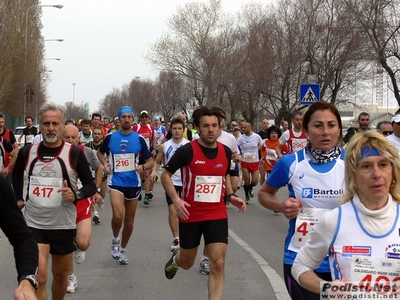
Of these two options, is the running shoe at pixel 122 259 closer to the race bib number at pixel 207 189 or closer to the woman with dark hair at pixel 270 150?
the race bib number at pixel 207 189

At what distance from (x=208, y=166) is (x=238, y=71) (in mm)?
34870

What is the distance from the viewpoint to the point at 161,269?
25.7 ft

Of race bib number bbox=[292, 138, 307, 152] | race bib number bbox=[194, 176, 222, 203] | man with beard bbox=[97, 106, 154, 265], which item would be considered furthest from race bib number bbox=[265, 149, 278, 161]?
race bib number bbox=[194, 176, 222, 203]

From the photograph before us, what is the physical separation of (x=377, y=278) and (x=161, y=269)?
543 centimetres

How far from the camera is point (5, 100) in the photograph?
42094 millimetres

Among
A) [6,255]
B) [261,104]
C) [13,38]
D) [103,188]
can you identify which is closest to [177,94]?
[261,104]

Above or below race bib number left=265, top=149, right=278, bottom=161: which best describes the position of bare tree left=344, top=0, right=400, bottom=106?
above

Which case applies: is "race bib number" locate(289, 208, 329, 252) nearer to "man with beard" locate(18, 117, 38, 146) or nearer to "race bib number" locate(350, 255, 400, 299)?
"race bib number" locate(350, 255, 400, 299)

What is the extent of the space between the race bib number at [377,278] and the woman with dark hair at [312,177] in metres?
1.35

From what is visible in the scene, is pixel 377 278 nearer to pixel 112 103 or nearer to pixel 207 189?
pixel 207 189

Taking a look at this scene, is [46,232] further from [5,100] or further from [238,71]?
[5,100]

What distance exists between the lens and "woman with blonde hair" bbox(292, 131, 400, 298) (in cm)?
264

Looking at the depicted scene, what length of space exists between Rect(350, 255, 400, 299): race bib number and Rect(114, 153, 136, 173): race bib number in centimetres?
609

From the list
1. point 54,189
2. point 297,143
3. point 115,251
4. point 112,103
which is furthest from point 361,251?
point 112,103
